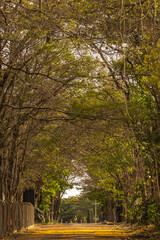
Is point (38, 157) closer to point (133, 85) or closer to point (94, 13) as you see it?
point (133, 85)

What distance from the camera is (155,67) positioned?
13484 millimetres

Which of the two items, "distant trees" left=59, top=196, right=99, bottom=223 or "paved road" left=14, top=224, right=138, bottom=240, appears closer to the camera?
"paved road" left=14, top=224, right=138, bottom=240

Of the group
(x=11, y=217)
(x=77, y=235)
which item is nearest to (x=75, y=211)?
(x=11, y=217)

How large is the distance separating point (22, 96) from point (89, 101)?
114 inches

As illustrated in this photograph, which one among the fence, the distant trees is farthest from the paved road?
the distant trees

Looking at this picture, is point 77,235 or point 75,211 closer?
point 77,235

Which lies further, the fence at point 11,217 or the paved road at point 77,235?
the fence at point 11,217

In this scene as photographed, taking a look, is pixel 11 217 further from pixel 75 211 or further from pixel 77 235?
pixel 75 211

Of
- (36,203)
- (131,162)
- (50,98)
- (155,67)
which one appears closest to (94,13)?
(155,67)

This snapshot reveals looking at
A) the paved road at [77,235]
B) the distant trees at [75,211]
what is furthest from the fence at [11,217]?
the distant trees at [75,211]

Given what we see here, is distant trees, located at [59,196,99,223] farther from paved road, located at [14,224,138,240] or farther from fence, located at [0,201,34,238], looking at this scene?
paved road, located at [14,224,138,240]

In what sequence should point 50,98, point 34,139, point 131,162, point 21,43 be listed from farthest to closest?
1. point 34,139
2. point 131,162
3. point 50,98
4. point 21,43

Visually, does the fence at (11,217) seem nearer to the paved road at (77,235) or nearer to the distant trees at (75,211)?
the paved road at (77,235)

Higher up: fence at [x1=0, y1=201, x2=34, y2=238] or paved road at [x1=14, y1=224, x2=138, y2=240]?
fence at [x1=0, y1=201, x2=34, y2=238]
